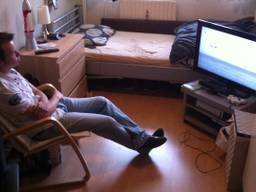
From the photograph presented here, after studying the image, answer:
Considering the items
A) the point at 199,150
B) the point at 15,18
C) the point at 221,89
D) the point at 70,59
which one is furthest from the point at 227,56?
A: the point at 15,18

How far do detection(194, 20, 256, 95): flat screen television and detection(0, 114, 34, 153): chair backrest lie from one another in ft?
Result: 5.51

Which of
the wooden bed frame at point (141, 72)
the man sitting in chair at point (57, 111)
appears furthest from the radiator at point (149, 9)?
the man sitting in chair at point (57, 111)

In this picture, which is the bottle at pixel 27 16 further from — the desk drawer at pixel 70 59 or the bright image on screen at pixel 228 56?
Answer: the bright image on screen at pixel 228 56

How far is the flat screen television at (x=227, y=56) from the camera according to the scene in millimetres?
2607

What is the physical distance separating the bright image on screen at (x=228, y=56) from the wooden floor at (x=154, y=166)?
0.60 m

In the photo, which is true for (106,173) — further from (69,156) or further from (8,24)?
(8,24)

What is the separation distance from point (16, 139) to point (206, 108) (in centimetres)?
163

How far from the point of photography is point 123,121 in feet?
8.46

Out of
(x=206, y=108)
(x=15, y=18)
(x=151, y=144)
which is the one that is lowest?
(x=151, y=144)

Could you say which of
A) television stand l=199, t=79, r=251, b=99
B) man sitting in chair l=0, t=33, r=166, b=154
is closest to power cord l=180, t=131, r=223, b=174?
man sitting in chair l=0, t=33, r=166, b=154

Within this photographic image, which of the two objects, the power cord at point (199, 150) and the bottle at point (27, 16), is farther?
the bottle at point (27, 16)

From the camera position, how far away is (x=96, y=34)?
157 inches

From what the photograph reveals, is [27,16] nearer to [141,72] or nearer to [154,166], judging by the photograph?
[141,72]

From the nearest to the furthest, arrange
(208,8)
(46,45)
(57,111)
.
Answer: (57,111) < (46,45) < (208,8)
